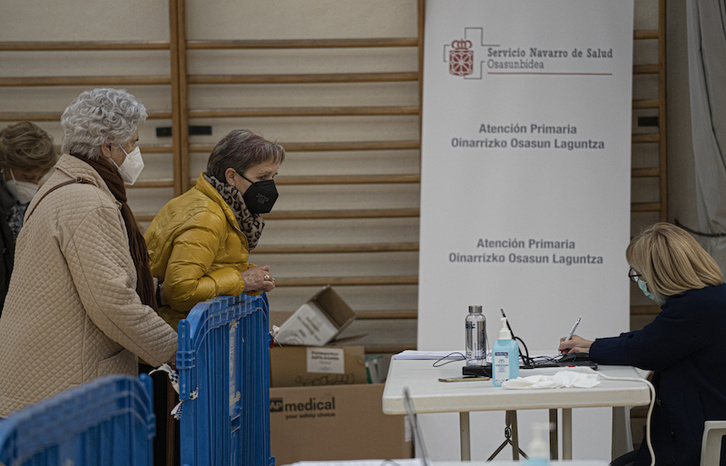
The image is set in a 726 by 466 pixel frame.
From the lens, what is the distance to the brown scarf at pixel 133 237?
6.99 feet

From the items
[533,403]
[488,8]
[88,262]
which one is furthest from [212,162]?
[488,8]

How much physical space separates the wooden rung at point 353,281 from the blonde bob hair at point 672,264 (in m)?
2.12

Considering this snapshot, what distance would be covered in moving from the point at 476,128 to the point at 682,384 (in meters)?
2.04

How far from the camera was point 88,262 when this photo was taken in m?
1.95

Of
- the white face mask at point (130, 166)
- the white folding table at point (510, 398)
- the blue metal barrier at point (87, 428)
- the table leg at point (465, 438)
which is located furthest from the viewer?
the white face mask at point (130, 166)

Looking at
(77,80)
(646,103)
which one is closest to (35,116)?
(77,80)

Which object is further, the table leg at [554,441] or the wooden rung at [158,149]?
the wooden rung at [158,149]

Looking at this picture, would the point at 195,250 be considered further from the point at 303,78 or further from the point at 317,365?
the point at 303,78

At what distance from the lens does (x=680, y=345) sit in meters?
2.07

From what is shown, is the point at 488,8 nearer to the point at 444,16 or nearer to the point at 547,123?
the point at 444,16

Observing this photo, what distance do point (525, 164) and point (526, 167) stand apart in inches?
0.6

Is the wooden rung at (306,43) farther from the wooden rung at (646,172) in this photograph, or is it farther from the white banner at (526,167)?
the wooden rung at (646,172)

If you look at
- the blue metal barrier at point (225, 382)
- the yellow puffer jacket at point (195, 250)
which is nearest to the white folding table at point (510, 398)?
the blue metal barrier at point (225, 382)

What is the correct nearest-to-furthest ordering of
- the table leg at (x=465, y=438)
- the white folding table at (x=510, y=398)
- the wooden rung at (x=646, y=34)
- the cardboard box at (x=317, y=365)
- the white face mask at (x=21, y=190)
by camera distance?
1. the white folding table at (x=510, y=398)
2. the table leg at (x=465, y=438)
3. the white face mask at (x=21, y=190)
4. the cardboard box at (x=317, y=365)
5. the wooden rung at (x=646, y=34)
